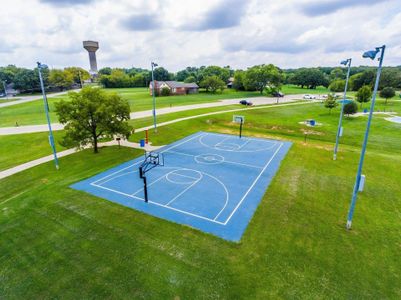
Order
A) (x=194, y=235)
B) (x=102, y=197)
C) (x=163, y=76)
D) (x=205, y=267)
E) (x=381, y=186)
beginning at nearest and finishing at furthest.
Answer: (x=205, y=267) < (x=194, y=235) < (x=102, y=197) < (x=381, y=186) < (x=163, y=76)

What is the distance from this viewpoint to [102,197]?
14.0 meters

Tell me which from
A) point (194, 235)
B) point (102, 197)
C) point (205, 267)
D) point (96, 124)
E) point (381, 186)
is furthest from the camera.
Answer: point (96, 124)

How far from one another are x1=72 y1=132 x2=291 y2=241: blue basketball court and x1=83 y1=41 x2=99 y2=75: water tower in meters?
159

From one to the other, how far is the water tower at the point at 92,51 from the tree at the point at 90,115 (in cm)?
15355

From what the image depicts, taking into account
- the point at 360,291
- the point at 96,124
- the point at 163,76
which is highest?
the point at 163,76

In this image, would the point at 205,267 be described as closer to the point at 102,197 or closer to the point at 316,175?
the point at 102,197

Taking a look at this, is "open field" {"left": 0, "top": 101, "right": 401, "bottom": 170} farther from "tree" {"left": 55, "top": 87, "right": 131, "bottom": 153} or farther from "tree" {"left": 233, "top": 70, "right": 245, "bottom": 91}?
"tree" {"left": 233, "top": 70, "right": 245, "bottom": 91}

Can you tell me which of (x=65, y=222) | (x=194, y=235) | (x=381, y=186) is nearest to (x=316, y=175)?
(x=381, y=186)

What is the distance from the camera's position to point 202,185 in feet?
50.9

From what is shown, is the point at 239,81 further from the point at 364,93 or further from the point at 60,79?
the point at 60,79

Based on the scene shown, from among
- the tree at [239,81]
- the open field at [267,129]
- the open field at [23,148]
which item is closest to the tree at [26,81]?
the open field at [23,148]

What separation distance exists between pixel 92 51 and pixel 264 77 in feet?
455

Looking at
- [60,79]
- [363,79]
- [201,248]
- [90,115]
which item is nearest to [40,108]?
[90,115]

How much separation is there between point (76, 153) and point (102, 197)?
33.4 ft
